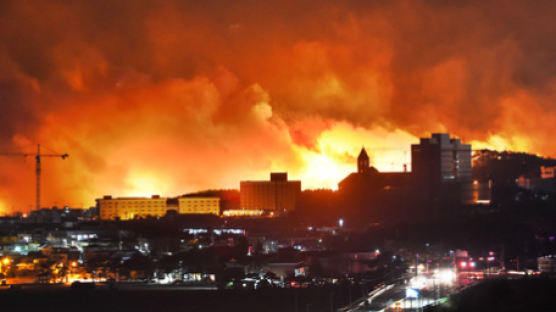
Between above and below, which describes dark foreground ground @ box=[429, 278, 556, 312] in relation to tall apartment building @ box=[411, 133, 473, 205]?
below

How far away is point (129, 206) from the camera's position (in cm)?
4972

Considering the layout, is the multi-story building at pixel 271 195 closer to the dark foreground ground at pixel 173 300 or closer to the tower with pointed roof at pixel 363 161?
the tower with pointed roof at pixel 363 161

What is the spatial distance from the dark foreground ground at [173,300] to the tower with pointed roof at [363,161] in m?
23.4

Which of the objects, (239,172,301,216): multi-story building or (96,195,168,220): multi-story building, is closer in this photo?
(239,172,301,216): multi-story building

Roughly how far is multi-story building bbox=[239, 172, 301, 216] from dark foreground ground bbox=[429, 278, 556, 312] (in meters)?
31.7

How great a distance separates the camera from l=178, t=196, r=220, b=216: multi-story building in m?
49.0

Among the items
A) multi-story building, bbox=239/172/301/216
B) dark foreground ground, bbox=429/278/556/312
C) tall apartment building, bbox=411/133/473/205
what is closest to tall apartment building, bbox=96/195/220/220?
multi-story building, bbox=239/172/301/216

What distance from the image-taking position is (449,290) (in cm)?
1529


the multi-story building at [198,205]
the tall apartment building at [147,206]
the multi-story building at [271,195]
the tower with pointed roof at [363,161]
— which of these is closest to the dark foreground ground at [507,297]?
the tower with pointed roof at [363,161]

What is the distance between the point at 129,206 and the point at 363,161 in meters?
17.2

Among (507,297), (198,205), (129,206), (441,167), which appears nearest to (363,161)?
(441,167)

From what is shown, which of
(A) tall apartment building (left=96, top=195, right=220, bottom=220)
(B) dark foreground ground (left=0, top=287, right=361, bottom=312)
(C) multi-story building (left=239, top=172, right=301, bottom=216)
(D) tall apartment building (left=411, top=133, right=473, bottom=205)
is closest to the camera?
(B) dark foreground ground (left=0, top=287, right=361, bottom=312)

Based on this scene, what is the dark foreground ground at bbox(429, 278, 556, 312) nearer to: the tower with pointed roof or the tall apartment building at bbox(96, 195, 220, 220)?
the tower with pointed roof

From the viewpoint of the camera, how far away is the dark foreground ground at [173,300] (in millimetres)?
15211
